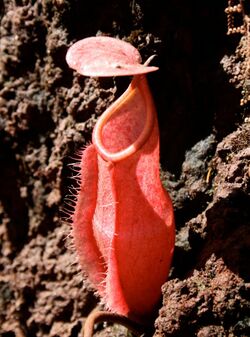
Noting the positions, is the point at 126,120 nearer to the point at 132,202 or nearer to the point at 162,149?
the point at 132,202

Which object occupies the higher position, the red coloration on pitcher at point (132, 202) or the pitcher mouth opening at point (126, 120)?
the pitcher mouth opening at point (126, 120)

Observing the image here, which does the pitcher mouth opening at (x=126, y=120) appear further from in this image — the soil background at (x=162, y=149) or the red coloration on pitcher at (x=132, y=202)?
the soil background at (x=162, y=149)

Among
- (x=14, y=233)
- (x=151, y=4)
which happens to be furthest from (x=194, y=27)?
(x=14, y=233)

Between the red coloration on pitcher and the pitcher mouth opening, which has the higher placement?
the pitcher mouth opening

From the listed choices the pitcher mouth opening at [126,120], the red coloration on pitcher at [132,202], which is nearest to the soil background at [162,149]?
the red coloration on pitcher at [132,202]

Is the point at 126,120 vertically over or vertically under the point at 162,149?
over

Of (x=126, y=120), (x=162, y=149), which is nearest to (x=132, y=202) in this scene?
(x=126, y=120)

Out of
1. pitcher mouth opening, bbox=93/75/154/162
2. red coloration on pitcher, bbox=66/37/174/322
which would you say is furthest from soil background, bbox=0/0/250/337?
pitcher mouth opening, bbox=93/75/154/162

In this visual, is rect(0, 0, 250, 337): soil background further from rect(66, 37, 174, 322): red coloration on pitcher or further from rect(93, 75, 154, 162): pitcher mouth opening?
rect(93, 75, 154, 162): pitcher mouth opening
